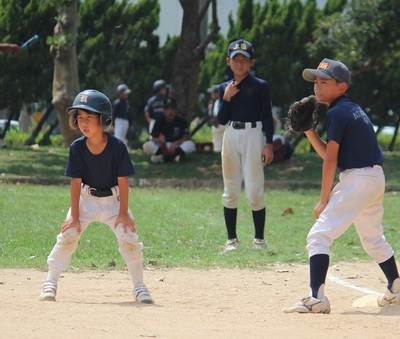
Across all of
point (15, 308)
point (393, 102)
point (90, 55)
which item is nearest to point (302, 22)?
point (393, 102)

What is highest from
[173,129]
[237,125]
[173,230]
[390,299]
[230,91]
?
[230,91]

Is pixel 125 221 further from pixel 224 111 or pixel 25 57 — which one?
pixel 25 57

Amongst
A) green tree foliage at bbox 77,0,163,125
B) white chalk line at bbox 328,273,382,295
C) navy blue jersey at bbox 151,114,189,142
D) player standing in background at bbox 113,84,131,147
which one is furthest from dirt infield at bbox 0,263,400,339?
green tree foliage at bbox 77,0,163,125

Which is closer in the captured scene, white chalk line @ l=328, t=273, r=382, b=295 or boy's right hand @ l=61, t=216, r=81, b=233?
boy's right hand @ l=61, t=216, r=81, b=233

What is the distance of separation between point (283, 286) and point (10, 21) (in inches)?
662

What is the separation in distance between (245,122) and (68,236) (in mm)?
3506

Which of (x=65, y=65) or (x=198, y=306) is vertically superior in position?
(x=65, y=65)

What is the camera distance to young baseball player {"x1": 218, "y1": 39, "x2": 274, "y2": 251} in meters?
10.6

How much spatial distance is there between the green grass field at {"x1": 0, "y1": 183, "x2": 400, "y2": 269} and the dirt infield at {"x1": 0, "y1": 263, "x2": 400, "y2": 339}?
558 mm

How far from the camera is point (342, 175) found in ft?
24.0

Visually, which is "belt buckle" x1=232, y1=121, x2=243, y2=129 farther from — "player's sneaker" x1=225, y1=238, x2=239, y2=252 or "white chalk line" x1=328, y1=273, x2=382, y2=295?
"white chalk line" x1=328, y1=273, x2=382, y2=295

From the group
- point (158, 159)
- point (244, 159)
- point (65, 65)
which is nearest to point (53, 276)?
point (244, 159)

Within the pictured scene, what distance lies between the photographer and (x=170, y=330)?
624 centimetres

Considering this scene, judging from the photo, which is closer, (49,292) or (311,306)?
(311,306)
